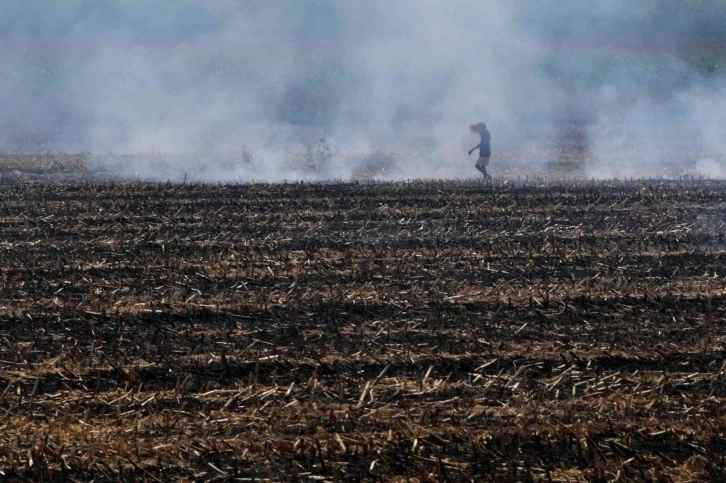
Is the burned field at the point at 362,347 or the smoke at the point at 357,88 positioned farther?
the smoke at the point at 357,88

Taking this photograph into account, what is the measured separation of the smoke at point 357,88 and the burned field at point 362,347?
8116 mm

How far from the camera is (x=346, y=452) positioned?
6.06m

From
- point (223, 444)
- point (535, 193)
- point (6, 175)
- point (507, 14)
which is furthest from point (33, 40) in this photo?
point (223, 444)

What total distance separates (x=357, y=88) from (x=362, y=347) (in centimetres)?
3009

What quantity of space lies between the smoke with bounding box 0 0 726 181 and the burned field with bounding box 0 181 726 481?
812 centimetres

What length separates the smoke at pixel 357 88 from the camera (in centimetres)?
2434

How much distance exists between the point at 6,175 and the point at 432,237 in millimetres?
11457

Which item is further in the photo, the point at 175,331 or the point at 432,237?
the point at 432,237

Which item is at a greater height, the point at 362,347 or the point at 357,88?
the point at 357,88

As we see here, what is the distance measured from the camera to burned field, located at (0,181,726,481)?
604 centimetres

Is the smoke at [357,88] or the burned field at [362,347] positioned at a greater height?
the smoke at [357,88]

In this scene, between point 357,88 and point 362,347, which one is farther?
point 357,88

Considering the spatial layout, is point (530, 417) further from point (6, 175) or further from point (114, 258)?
point (6, 175)

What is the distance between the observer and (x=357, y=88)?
3731cm
